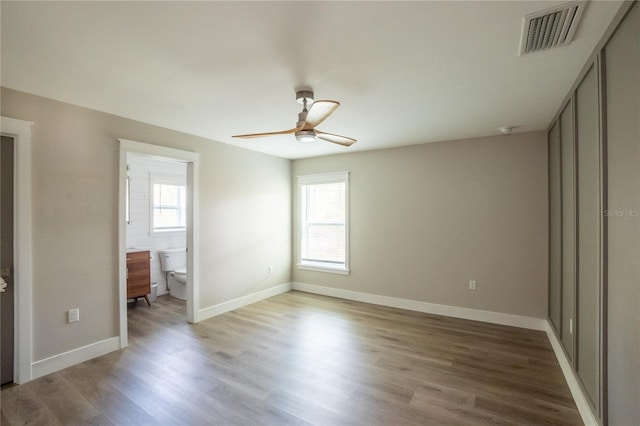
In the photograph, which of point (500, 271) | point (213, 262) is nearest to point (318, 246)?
point (213, 262)

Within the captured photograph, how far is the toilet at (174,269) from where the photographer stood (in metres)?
5.20

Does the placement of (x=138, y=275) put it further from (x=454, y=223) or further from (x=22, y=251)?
(x=454, y=223)

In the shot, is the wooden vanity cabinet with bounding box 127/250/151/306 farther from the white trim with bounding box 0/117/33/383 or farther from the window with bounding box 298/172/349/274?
the window with bounding box 298/172/349/274

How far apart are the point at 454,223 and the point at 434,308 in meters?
1.29

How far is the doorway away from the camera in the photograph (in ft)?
8.27

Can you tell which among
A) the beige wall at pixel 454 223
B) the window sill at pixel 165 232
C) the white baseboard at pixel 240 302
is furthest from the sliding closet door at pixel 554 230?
the window sill at pixel 165 232

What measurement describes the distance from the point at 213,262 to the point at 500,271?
13.0 ft

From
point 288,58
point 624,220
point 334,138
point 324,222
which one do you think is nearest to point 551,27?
point 624,220

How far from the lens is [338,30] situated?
5.56 feet

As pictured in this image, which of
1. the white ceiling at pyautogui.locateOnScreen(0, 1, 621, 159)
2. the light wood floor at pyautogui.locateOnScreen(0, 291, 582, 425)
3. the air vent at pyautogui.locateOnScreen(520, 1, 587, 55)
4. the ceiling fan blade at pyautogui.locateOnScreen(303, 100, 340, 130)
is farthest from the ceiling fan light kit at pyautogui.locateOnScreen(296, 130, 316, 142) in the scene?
the light wood floor at pyautogui.locateOnScreen(0, 291, 582, 425)

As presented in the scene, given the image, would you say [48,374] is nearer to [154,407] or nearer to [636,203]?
[154,407]

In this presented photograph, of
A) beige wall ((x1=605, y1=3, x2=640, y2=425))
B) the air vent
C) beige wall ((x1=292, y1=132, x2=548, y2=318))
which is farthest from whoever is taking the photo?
beige wall ((x1=292, y1=132, x2=548, y2=318))

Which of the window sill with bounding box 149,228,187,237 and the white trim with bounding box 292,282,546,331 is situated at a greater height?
the window sill with bounding box 149,228,187,237

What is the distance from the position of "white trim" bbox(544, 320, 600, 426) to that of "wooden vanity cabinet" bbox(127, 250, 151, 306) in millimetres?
5336
